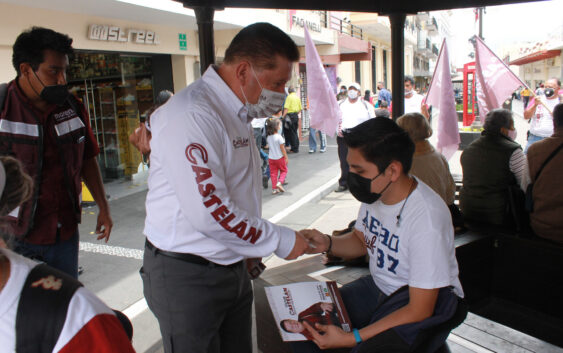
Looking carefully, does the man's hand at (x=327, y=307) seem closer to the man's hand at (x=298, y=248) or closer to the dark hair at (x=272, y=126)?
the man's hand at (x=298, y=248)

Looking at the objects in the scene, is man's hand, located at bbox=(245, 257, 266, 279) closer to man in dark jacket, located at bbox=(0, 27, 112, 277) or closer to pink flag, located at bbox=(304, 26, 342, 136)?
man in dark jacket, located at bbox=(0, 27, 112, 277)

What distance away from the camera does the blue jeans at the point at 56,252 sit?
7.68ft

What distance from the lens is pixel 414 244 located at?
1.91m

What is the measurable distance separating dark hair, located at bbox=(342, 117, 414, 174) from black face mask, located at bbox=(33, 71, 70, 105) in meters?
1.55

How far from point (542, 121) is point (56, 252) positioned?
8.79 meters

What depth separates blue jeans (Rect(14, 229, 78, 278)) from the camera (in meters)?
2.34

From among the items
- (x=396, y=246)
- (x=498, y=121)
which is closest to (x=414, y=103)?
(x=498, y=121)

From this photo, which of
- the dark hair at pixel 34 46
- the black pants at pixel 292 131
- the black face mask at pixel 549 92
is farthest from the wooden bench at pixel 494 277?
the black pants at pixel 292 131

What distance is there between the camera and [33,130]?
7.61 ft

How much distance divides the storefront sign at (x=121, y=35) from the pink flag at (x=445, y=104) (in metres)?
6.10

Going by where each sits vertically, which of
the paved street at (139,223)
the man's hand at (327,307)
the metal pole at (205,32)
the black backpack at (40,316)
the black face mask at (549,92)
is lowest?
the paved street at (139,223)

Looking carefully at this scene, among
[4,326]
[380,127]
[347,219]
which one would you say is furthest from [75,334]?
[347,219]

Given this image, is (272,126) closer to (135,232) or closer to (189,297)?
(135,232)

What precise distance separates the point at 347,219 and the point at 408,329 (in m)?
5.16
